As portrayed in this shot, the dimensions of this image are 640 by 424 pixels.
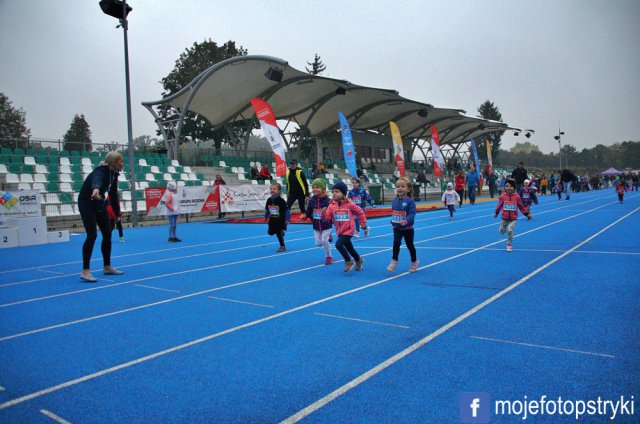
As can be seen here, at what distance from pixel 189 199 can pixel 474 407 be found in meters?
19.2

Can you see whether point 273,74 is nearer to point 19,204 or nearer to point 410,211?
point 19,204

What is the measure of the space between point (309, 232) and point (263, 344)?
1110cm

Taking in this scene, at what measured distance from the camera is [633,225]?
14766mm

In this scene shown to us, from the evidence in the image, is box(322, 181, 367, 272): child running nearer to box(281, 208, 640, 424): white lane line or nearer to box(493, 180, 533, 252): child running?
box(281, 208, 640, 424): white lane line

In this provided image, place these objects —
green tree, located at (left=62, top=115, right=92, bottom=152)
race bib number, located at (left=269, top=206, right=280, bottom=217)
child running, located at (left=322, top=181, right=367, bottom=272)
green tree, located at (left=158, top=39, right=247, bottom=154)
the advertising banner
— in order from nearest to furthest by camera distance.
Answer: child running, located at (left=322, top=181, right=367, bottom=272) < race bib number, located at (left=269, top=206, right=280, bottom=217) < the advertising banner < green tree, located at (left=158, top=39, right=247, bottom=154) < green tree, located at (left=62, top=115, right=92, bottom=152)

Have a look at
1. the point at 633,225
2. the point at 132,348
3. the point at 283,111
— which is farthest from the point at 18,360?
the point at 283,111

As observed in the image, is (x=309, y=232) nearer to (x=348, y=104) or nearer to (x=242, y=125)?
(x=348, y=104)

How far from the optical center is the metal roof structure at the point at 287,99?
29.6m

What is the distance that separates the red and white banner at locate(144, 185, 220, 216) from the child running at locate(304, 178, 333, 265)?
11.7m

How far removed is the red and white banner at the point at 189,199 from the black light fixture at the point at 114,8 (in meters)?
6.79

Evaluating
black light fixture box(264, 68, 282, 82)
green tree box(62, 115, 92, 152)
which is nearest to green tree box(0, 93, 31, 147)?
green tree box(62, 115, 92, 152)

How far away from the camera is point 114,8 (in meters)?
17.8

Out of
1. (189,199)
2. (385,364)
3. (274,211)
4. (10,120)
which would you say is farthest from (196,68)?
(385,364)

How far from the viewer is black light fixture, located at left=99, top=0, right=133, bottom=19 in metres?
17.5
